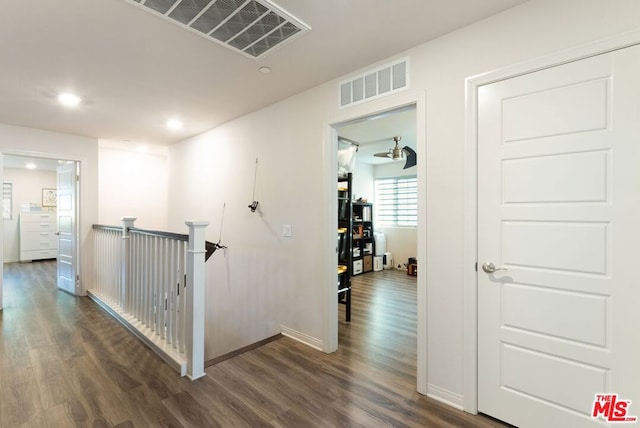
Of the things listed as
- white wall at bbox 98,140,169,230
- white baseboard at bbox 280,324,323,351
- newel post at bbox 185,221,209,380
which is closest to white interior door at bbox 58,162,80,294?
white wall at bbox 98,140,169,230

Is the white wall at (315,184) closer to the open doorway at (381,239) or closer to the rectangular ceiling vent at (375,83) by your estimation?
the rectangular ceiling vent at (375,83)

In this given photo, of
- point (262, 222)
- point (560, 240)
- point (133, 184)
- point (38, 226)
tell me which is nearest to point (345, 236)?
point (262, 222)

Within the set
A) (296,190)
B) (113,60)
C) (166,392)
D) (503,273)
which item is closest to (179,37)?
(113,60)

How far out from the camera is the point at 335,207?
9.00ft

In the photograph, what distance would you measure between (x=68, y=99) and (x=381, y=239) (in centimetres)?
585

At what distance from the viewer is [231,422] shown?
5.92 ft

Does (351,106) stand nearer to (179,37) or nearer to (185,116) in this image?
(179,37)

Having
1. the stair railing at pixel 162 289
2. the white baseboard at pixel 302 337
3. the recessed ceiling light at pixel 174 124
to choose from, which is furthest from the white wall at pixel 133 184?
the white baseboard at pixel 302 337

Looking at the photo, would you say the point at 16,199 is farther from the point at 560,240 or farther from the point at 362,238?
the point at 560,240

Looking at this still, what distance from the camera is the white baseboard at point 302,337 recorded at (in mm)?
2764

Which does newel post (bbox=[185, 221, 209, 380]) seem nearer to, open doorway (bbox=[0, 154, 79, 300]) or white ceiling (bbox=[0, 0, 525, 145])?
white ceiling (bbox=[0, 0, 525, 145])

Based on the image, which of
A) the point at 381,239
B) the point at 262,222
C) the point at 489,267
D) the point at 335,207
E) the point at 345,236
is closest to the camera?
the point at 489,267

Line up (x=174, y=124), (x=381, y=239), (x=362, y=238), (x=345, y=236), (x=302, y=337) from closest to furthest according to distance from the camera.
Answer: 1. (x=302, y=337)
2. (x=345, y=236)
3. (x=174, y=124)
4. (x=362, y=238)
5. (x=381, y=239)

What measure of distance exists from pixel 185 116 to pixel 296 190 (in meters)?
1.86
